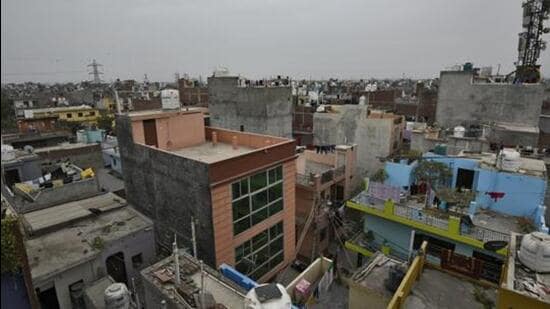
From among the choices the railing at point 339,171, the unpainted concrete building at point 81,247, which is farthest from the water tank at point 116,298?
the railing at point 339,171

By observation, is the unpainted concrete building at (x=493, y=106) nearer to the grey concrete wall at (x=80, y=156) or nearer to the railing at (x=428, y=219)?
the railing at (x=428, y=219)

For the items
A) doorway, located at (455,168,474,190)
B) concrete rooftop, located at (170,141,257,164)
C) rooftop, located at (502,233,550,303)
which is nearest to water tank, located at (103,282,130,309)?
concrete rooftop, located at (170,141,257,164)

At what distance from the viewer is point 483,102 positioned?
3609 cm

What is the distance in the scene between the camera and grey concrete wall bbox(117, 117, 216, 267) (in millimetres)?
16188

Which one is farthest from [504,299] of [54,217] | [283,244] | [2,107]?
[54,217]

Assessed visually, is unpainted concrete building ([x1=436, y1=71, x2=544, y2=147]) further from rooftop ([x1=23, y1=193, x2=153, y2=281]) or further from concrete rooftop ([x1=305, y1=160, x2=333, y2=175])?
rooftop ([x1=23, y1=193, x2=153, y2=281])

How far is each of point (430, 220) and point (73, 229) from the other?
2196cm

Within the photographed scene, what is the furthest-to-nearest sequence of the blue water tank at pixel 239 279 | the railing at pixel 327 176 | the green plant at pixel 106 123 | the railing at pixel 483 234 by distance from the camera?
the green plant at pixel 106 123
the railing at pixel 327 176
the railing at pixel 483 234
the blue water tank at pixel 239 279

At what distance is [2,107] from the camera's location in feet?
12.4

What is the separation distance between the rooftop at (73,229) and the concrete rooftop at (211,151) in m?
5.07

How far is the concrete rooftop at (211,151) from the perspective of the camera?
20.4 metres

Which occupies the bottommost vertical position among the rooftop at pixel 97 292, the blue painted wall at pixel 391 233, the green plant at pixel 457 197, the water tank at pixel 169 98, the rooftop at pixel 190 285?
the blue painted wall at pixel 391 233

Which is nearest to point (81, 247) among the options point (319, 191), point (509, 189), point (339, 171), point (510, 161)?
point (319, 191)

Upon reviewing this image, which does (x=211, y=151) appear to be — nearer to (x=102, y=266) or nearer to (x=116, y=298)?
(x=102, y=266)
